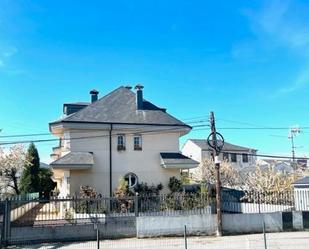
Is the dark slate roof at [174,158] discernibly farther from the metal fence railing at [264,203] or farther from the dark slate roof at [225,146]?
the dark slate roof at [225,146]

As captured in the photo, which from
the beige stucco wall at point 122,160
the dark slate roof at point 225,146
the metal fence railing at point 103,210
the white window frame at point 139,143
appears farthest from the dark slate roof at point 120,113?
the dark slate roof at point 225,146

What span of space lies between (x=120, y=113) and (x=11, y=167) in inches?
695

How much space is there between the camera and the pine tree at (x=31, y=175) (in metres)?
39.6

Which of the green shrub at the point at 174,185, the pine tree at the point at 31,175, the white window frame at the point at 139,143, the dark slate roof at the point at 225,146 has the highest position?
the dark slate roof at the point at 225,146

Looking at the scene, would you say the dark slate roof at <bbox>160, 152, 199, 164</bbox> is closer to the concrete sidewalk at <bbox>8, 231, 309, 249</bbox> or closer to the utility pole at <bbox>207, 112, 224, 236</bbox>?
the utility pole at <bbox>207, 112, 224, 236</bbox>

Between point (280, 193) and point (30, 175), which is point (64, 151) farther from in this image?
point (280, 193)

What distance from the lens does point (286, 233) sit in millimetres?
18938

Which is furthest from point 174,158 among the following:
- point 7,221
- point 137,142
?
point 7,221

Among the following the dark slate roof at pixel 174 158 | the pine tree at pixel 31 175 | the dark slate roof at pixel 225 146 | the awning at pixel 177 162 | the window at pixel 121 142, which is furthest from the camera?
the dark slate roof at pixel 225 146

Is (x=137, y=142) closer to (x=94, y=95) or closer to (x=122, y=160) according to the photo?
(x=122, y=160)

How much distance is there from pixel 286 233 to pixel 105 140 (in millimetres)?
14284

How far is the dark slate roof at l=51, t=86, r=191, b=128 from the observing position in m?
28.5

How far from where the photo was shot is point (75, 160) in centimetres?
2594

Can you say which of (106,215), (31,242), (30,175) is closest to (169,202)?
(106,215)
